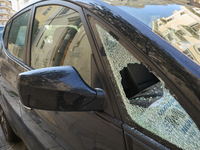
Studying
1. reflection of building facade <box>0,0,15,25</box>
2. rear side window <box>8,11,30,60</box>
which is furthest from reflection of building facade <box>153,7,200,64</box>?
reflection of building facade <box>0,0,15,25</box>

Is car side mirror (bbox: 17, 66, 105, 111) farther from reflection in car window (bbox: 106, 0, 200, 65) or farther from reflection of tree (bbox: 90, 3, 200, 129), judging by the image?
reflection in car window (bbox: 106, 0, 200, 65)

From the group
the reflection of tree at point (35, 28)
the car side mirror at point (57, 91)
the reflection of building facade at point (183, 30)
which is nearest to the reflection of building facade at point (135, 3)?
the reflection of building facade at point (183, 30)

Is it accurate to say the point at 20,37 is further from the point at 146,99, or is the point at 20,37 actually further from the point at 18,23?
the point at 146,99

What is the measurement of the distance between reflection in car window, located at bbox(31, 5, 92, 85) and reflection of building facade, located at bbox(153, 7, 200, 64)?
0.39m

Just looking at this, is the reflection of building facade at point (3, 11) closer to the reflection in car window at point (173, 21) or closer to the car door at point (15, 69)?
the car door at point (15, 69)

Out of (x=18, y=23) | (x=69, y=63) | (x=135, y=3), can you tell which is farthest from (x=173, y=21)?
(x=18, y=23)

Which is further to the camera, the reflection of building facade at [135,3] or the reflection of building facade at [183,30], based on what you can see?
the reflection of building facade at [135,3]

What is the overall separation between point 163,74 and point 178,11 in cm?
61

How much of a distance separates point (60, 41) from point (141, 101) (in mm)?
708

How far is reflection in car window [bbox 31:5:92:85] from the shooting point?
1.18m

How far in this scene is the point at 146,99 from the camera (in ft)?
3.19

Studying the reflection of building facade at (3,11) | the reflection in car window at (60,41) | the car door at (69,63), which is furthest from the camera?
the reflection of building facade at (3,11)

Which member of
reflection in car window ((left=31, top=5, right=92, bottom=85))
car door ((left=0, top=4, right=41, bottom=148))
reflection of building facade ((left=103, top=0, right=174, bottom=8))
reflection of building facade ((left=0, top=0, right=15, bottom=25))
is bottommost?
reflection of building facade ((left=0, top=0, right=15, bottom=25))

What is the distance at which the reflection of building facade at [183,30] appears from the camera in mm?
989
